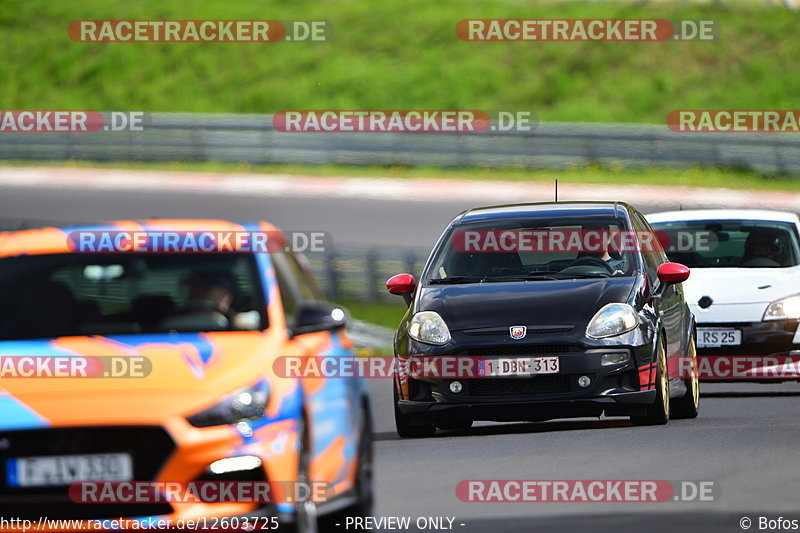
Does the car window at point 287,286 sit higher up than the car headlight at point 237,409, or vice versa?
the car window at point 287,286

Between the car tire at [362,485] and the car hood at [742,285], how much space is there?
7.26m

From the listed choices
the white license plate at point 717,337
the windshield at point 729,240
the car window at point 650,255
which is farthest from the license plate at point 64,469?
the windshield at point 729,240

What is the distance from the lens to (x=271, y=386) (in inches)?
261

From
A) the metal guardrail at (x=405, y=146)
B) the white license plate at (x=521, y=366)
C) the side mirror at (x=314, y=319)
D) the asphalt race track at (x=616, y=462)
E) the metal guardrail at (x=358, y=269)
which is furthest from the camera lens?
the metal guardrail at (x=405, y=146)

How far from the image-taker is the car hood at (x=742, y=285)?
48.2 ft

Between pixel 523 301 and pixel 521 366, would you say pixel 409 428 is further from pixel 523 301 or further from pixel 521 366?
pixel 523 301

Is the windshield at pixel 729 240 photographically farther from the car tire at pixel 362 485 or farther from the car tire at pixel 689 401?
the car tire at pixel 362 485

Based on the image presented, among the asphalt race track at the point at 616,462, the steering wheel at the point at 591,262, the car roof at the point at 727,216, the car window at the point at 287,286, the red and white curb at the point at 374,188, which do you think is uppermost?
the red and white curb at the point at 374,188

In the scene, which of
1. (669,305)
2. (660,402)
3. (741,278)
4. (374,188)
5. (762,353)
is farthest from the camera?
(374,188)

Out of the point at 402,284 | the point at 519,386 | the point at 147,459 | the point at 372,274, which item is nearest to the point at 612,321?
the point at 519,386

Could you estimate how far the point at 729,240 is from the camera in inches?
627

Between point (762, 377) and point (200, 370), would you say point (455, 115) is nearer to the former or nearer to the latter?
point (762, 377)

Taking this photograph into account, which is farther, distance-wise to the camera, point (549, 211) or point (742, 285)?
point (742, 285)

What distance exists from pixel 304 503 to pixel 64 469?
0.96 m
